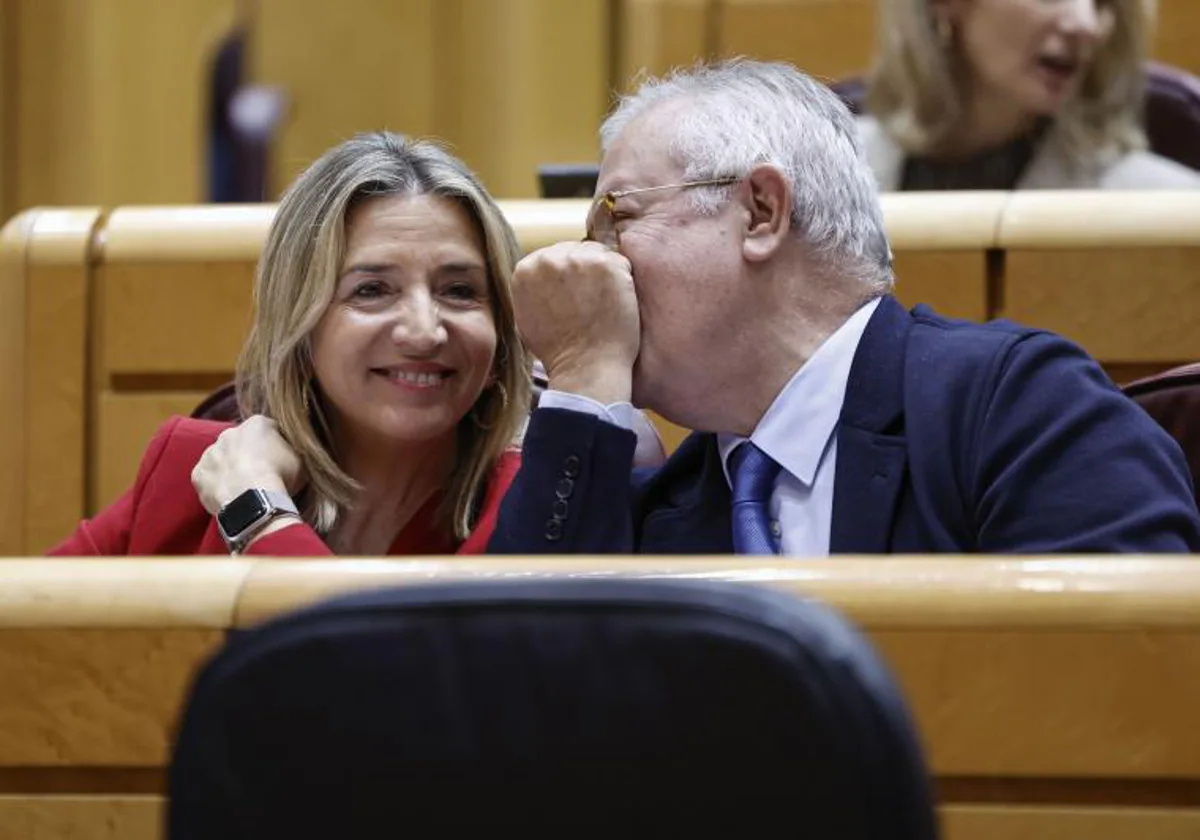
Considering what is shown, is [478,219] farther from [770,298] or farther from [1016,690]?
[1016,690]


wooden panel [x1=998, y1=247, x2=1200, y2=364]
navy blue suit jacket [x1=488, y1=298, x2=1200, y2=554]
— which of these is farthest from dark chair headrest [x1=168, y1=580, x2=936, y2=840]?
wooden panel [x1=998, y1=247, x2=1200, y2=364]

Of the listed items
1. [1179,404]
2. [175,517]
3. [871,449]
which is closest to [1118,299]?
[1179,404]

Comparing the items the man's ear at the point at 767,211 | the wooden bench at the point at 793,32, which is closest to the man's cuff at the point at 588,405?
the man's ear at the point at 767,211

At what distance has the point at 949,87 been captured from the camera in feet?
4.85

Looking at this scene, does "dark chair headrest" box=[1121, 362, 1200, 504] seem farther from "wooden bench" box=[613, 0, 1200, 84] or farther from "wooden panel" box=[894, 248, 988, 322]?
"wooden bench" box=[613, 0, 1200, 84]

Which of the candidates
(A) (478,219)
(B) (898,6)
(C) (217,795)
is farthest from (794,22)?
(C) (217,795)

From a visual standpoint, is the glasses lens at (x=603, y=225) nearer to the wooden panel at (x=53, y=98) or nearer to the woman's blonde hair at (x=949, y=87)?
the woman's blonde hair at (x=949, y=87)

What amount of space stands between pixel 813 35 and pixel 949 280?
0.74 meters

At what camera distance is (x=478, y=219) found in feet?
3.51

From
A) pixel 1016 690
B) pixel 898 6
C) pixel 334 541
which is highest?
pixel 898 6

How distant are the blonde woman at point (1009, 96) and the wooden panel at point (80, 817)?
94 centimetres

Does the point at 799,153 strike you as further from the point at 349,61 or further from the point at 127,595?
the point at 349,61

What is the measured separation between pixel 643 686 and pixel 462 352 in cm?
63

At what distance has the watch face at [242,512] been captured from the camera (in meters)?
0.99
